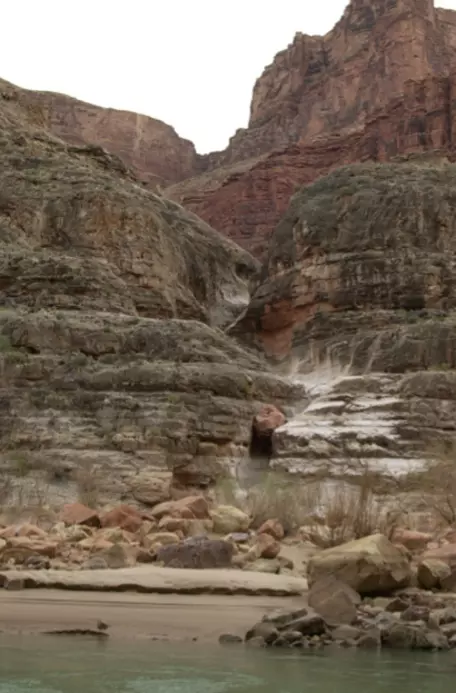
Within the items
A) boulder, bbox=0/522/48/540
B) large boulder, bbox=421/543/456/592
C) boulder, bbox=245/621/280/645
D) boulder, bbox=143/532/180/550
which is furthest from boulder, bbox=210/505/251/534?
boulder, bbox=245/621/280/645

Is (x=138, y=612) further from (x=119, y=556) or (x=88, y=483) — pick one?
(x=88, y=483)

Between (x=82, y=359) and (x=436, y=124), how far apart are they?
5954 cm

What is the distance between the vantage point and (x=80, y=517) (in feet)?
53.2

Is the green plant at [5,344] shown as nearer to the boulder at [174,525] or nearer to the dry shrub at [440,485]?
the boulder at [174,525]

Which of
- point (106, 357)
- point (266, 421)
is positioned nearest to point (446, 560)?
point (266, 421)

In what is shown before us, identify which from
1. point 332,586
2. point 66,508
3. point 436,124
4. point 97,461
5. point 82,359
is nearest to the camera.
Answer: point 332,586

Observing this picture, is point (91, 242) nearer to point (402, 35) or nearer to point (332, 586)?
point (332, 586)

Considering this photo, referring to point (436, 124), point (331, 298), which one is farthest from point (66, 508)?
point (436, 124)

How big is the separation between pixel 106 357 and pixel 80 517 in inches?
306

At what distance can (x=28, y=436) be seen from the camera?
20797mm

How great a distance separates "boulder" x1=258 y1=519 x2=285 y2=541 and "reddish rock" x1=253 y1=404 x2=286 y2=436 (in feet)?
22.2

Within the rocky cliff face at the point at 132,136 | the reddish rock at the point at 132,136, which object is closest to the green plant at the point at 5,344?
the reddish rock at the point at 132,136

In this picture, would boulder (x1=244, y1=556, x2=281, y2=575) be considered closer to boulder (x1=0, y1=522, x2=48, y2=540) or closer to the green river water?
boulder (x1=0, y1=522, x2=48, y2=540)

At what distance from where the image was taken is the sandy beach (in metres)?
9.77
